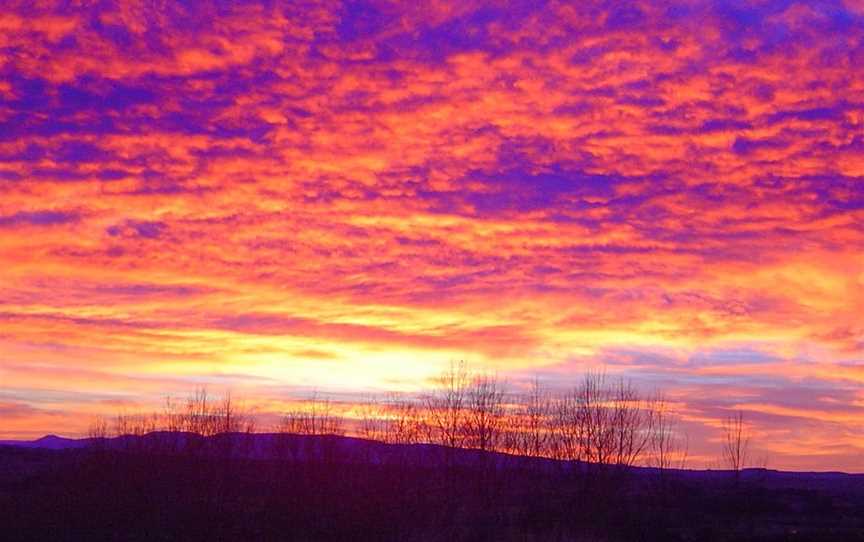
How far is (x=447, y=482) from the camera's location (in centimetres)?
3806

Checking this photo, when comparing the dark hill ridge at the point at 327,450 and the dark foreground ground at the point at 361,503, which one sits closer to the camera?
the dark foreground ground at the point at 361,503

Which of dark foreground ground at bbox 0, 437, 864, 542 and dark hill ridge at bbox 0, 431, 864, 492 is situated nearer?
dark foreground ground at bbox 0, 437, 864, 542

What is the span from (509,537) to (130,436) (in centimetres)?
2528

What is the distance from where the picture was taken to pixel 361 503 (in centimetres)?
3503

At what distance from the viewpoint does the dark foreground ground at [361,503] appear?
29016mm

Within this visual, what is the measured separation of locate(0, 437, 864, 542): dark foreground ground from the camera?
29.0m

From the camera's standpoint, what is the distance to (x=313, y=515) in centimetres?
3362

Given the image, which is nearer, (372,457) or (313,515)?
(313,515)

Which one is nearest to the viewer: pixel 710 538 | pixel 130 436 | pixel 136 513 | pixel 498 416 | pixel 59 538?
pixel 59 538

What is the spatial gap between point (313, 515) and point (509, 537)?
9590mm

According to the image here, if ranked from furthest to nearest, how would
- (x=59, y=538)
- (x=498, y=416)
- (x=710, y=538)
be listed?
(x=498, y=416)
(x=710, y=538)
(x=59, y=538)

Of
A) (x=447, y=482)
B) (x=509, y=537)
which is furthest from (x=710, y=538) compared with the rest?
(x=447, y=482)

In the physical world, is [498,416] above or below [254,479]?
above

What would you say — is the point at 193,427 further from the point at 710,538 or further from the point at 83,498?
the point at 710,538
